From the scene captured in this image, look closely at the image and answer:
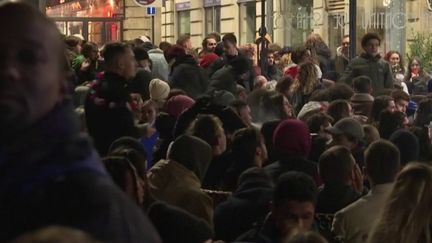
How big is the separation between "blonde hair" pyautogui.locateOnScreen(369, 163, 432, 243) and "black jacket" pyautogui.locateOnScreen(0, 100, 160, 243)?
11.8ft

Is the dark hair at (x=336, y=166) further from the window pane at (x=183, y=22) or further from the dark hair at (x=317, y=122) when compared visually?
the window pane at (x=183, y=22)

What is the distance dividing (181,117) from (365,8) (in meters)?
18.1

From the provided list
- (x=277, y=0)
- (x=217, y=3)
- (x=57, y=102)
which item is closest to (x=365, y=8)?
(x=277, y=0)

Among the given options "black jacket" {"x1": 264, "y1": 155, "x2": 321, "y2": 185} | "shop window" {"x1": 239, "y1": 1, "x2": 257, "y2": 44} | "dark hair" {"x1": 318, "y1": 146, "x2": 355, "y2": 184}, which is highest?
"shop window" {"x1": 239, "y1": 1, "x2": 257, "y2": 44}

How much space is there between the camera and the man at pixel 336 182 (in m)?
7.61

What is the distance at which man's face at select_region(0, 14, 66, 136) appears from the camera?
2529 mm

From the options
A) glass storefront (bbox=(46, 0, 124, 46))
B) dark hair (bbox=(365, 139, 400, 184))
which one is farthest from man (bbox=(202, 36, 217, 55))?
glass storefront (bbox=(46, 0, 124, 46))

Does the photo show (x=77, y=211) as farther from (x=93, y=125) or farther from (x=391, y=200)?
(x=93, y=125)

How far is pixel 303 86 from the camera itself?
14.4m

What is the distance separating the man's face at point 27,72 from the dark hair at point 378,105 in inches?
381

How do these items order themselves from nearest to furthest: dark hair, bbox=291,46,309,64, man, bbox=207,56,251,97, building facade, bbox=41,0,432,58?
man, bbox=207,56,251,97
dark hair, bbox=291,46,309,64
building facade, bbox=41,0,432,58

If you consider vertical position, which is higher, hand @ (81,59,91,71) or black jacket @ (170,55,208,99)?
hand @ (81,59,91,71)

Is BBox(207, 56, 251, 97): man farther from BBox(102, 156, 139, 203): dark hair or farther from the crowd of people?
BBox(102, 156, 139, 203): dark hair

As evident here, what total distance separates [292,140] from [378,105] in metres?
3.85
